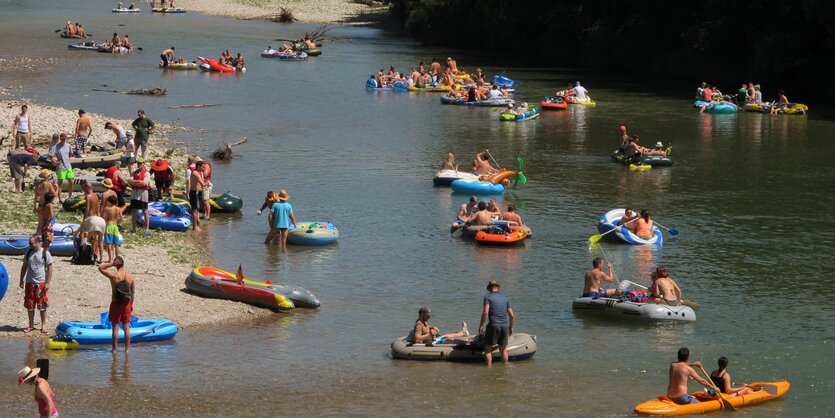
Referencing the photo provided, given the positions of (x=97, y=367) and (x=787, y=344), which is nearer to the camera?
(x=97, y=367)

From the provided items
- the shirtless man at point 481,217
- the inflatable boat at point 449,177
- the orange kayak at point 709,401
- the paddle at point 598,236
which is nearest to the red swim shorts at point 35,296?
the orange kayak at point 709,401

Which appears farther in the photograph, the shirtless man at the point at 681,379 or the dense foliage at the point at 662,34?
the dense foliage at the point at 662,34

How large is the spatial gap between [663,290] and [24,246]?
40.1 feet

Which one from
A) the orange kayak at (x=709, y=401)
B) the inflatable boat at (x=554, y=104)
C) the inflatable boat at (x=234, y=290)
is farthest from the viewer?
the inflatable boat at (x=554, y=104)

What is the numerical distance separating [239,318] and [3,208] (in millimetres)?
9325

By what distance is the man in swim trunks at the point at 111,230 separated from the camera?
76.4 feet

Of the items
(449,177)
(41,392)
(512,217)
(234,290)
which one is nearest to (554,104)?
(449,177)

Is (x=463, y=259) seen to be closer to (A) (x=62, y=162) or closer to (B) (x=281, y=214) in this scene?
(B) (x=281, y=214)

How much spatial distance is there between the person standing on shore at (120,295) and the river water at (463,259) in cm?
51

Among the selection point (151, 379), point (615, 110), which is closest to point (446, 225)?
point (151, 379)

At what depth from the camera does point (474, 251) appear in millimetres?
27688

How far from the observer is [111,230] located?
23375 millimetres

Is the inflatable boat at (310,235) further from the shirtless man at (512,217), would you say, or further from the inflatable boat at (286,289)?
the inflatable boat at (286,289)

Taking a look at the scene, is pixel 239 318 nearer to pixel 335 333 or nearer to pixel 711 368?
pixel 335 333
